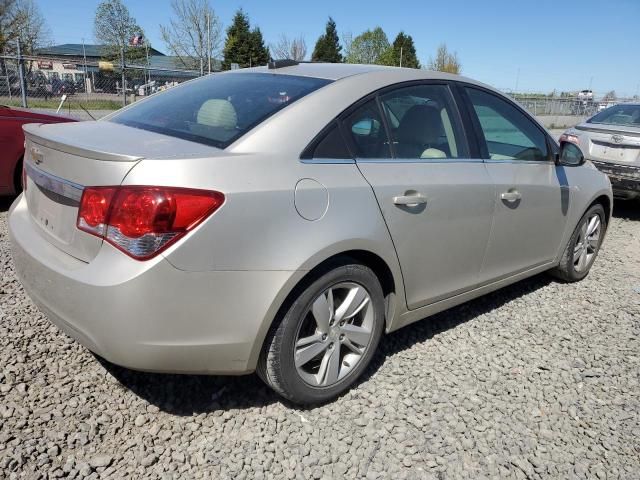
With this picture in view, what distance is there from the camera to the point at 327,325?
8.45 feet

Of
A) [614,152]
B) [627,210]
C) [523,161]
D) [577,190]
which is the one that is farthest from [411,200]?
[627,210]

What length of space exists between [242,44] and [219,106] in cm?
4712

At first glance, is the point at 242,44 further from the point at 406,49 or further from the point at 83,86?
the point at 83,86

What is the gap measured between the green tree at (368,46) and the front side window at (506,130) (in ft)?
176

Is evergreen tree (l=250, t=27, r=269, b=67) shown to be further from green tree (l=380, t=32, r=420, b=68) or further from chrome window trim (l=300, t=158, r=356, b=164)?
chrome window trim (l=300, t=158, r=356, b=164)

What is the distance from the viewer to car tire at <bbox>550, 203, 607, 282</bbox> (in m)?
4.41

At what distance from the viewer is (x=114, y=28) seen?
38.2 metres

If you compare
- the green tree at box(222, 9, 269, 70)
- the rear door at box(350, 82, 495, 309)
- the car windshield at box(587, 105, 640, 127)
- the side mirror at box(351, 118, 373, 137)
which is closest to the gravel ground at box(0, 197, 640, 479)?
the rear door at box(350, 82, 495, 309)

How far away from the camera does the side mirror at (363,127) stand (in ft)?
8.70

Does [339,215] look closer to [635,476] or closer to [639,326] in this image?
[635,476]

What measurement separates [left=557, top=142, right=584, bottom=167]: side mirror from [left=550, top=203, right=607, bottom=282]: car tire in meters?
0.58

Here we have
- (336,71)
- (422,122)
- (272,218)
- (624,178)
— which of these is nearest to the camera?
(272,218)

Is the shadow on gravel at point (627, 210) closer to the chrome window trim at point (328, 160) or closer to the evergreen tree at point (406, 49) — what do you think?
the chrome window trim at point (328, 160)

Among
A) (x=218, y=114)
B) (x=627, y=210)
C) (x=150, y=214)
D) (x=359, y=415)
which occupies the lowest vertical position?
(x=627, y=210)
